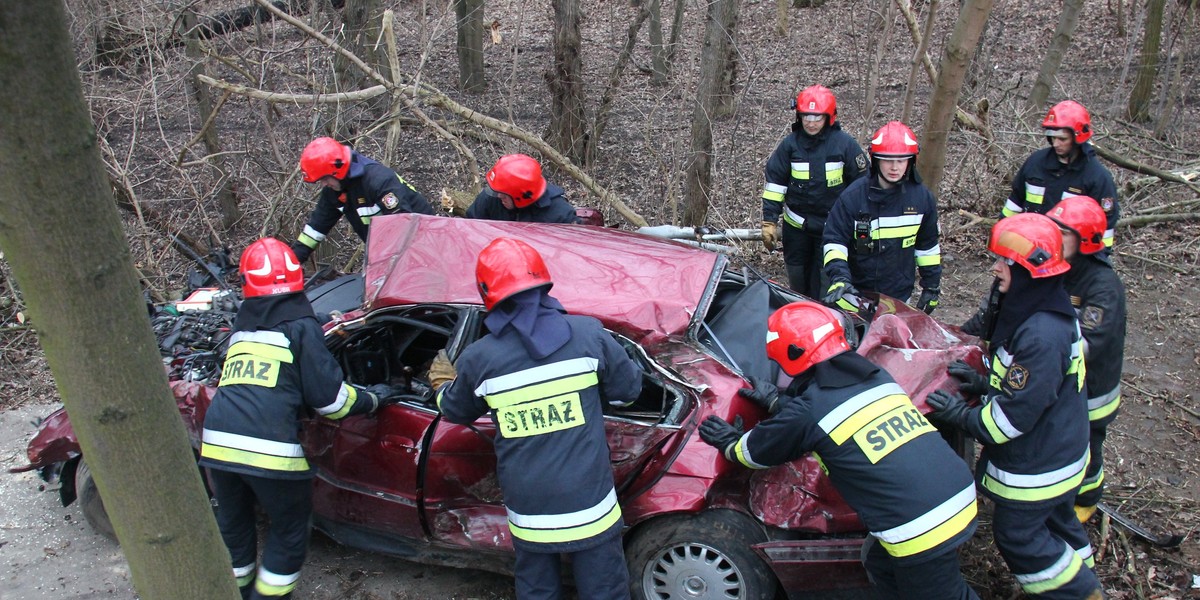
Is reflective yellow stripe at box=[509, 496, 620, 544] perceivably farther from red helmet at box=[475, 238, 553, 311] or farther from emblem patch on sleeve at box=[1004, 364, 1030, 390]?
emblem patch on sleeve at box=[1004, 364, 1030, 390]

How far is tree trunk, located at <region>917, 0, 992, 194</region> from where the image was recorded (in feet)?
19.4

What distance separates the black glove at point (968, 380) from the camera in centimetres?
360

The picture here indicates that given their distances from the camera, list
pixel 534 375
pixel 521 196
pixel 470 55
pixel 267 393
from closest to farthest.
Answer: pixel 534 375
pixel 267 393
pixel 521 196
pixel 470 55

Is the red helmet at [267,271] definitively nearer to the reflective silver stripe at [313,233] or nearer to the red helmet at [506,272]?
the red helmet at [506,272]

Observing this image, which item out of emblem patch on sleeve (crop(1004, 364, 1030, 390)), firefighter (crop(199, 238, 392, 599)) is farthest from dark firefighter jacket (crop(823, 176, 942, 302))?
firefighter (crop(199, 238, 392, 599))

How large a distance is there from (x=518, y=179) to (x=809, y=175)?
2033 millimetres

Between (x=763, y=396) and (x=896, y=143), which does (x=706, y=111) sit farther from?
(x=763, y=396)

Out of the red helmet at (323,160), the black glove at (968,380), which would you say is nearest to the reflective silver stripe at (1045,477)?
the black glove at (968,380)

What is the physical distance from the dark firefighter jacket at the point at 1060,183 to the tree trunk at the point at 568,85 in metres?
5.15

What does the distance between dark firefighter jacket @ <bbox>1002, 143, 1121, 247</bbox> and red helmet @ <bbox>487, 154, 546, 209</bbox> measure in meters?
2.90

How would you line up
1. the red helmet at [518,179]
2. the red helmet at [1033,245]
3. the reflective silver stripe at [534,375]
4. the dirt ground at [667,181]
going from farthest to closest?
the red helmet at [518,179], the dirt ground at [667,181], the red helmet at [1033,245], the reflective silver stripe at [534,375]

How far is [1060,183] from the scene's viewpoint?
17.3ft

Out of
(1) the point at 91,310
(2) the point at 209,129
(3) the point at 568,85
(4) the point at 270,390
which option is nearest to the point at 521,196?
(4) the point at 270,390

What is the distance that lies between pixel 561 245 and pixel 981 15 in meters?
3.65
